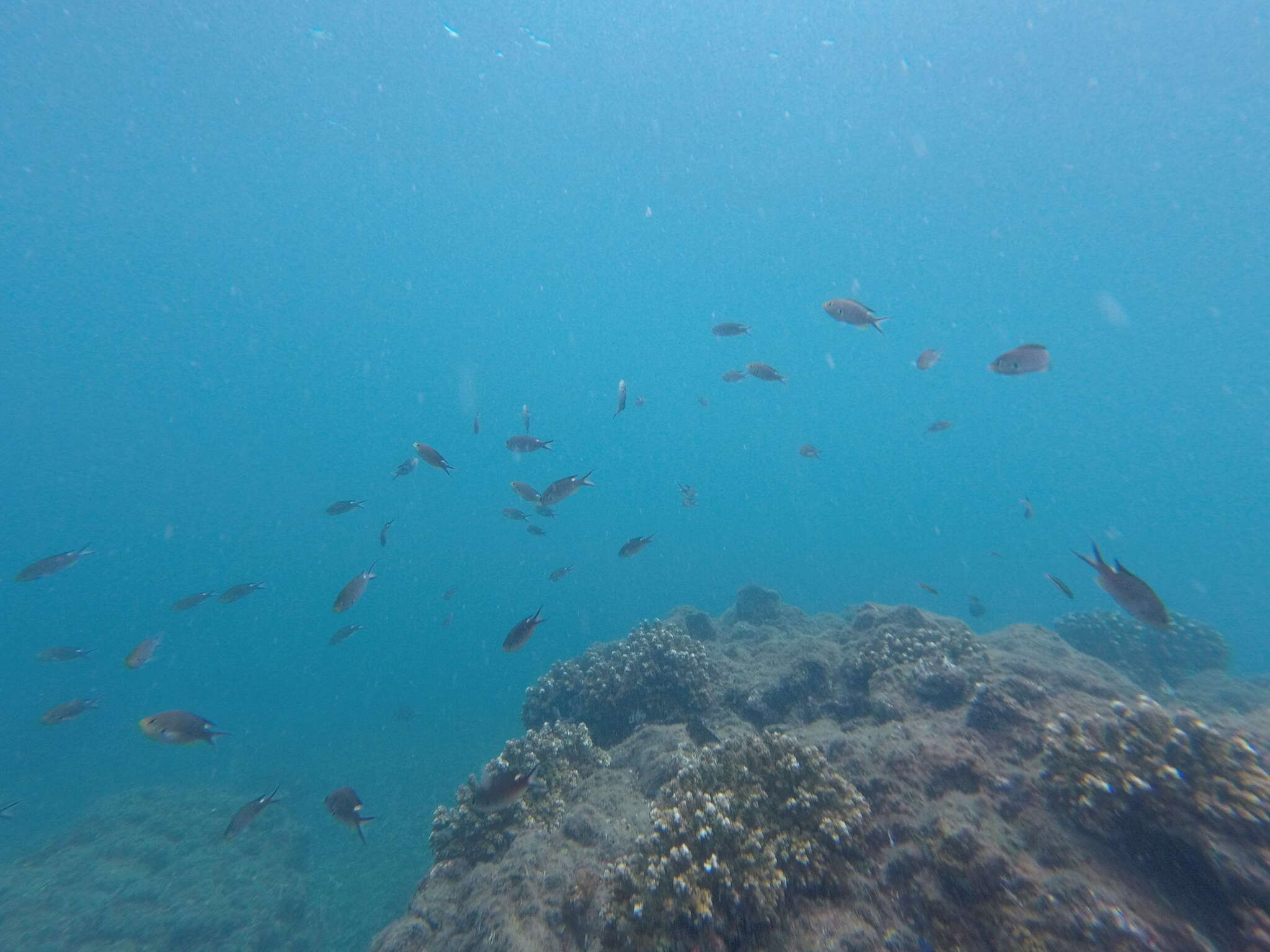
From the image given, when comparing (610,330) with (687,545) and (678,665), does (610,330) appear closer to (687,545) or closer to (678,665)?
(687,545)

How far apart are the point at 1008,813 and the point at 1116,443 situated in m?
180

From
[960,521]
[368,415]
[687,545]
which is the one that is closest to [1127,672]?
[687,545]

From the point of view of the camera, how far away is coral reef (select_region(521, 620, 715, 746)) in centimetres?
856

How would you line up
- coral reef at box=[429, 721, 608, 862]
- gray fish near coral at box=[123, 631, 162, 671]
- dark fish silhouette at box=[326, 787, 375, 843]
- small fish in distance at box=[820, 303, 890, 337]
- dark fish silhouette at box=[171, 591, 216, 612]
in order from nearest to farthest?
coral reef at box=[429, 721, 608, 862]
dark fish silhouette at box=[326, 787, 375, 843]
small fish in distance at box=[820, 303, 890, 337]
gray fish near coral at box=[123, 631, 162, 671]
dark fish silhouette at box=[171, 591, 216, 612]

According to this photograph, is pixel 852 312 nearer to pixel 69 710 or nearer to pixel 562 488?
pixel 562 488

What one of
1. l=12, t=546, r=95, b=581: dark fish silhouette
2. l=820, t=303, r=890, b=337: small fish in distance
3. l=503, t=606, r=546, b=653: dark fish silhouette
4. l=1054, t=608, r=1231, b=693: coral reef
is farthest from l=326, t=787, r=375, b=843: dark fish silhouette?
l=1054, t=608, r=1231, b=693: coral reef

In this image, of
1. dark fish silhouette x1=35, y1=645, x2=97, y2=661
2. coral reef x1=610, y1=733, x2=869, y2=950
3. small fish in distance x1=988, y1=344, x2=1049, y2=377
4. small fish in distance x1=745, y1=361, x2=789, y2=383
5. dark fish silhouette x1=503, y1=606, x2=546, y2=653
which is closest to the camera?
coral reef x1=610, y1=733, x2=869, y2=950

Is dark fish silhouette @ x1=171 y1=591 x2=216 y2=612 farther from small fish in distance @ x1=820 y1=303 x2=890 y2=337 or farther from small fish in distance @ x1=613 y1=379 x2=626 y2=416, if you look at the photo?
small fish in distance @ x1=820 y1=303 x2=890 y2=337

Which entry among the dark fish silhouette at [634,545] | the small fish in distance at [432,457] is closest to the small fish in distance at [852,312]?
the dark fish silhouette at [634,545]

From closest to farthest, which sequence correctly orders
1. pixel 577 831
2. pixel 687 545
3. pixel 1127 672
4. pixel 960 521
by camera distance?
1. pixel 577 831
2. pixel 1127 672
3. pixel 687 545
4. pixel 960 521

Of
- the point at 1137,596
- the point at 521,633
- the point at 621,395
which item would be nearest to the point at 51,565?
the point at 521,633

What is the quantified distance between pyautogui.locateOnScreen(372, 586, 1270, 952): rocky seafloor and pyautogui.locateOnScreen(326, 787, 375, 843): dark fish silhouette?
1.53m

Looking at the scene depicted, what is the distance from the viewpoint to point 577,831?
5344mm

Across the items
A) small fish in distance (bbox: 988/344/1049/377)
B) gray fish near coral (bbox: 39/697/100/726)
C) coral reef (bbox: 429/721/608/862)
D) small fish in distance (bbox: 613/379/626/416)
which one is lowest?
gray fish near coral (bbox: 39/697/100/726)
